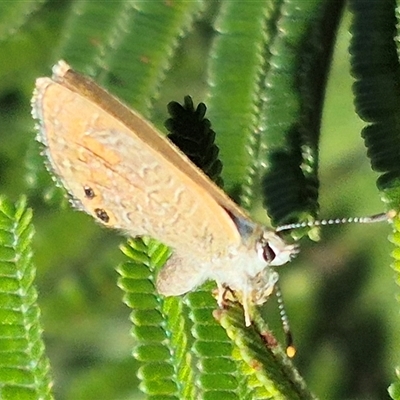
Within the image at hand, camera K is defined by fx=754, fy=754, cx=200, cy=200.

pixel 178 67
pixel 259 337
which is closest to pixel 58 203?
pixel 259 337

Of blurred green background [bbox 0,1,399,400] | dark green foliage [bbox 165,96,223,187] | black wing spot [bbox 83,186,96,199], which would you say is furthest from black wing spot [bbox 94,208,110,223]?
blurred green background [bbox 0,1,399,400]

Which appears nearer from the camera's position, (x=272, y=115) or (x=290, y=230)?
(x=290, y=230)

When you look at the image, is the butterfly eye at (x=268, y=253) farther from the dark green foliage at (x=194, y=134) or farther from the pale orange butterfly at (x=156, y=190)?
the dark green foliage at (x=194, y=134)

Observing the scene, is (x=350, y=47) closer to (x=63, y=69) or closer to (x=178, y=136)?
(x=178, y=136)

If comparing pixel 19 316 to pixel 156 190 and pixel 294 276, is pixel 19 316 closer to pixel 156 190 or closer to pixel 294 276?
pixel 156 190

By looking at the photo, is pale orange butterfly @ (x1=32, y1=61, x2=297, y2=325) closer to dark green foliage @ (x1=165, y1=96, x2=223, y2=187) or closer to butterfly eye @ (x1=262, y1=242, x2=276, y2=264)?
butterfly eye @ (x1=262, y1=242, x2=276, y2=264)

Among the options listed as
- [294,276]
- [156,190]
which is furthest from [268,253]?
[294,276]
